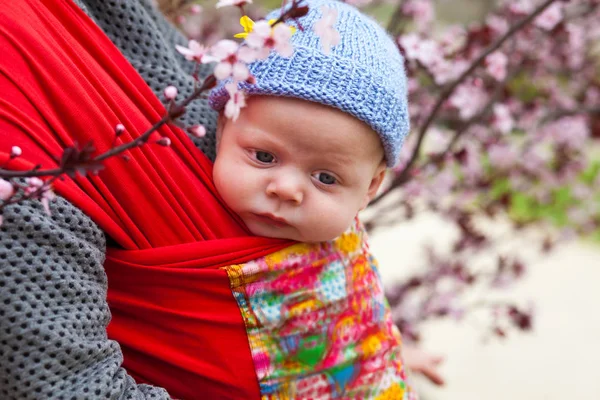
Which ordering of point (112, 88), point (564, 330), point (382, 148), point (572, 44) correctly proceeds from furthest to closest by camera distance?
point (564, 330), point (572, 44), point (382, 148), point (112, 88)

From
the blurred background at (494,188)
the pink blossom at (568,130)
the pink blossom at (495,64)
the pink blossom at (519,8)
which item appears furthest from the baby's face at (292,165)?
the pink blossom at (568,130)

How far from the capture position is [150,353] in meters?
1.12

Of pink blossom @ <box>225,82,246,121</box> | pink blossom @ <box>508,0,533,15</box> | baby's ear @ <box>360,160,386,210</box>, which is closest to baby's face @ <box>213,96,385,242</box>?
baby's ear @ <box>360,160,386,210</box>

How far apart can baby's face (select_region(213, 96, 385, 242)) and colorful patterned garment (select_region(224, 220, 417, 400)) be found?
66 millimetres

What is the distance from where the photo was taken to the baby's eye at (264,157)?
1.17 meters

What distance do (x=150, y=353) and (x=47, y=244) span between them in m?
0.29

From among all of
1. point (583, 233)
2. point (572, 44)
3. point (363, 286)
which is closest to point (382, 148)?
point (363, 286)

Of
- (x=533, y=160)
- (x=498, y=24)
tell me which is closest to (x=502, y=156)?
(x=533, y=160)

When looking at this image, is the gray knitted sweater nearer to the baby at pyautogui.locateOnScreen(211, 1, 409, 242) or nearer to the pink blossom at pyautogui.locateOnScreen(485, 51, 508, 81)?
the baby at pyautogui.locateOnScreen(211, 1, 409, 242)

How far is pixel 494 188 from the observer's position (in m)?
3.74

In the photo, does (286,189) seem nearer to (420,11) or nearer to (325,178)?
(325,178)

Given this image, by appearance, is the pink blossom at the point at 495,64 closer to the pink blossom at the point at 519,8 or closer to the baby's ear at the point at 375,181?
the pink blossom at the point at 519,8

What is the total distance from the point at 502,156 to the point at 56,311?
259cm

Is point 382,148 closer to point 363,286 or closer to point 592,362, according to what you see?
point 363,286
